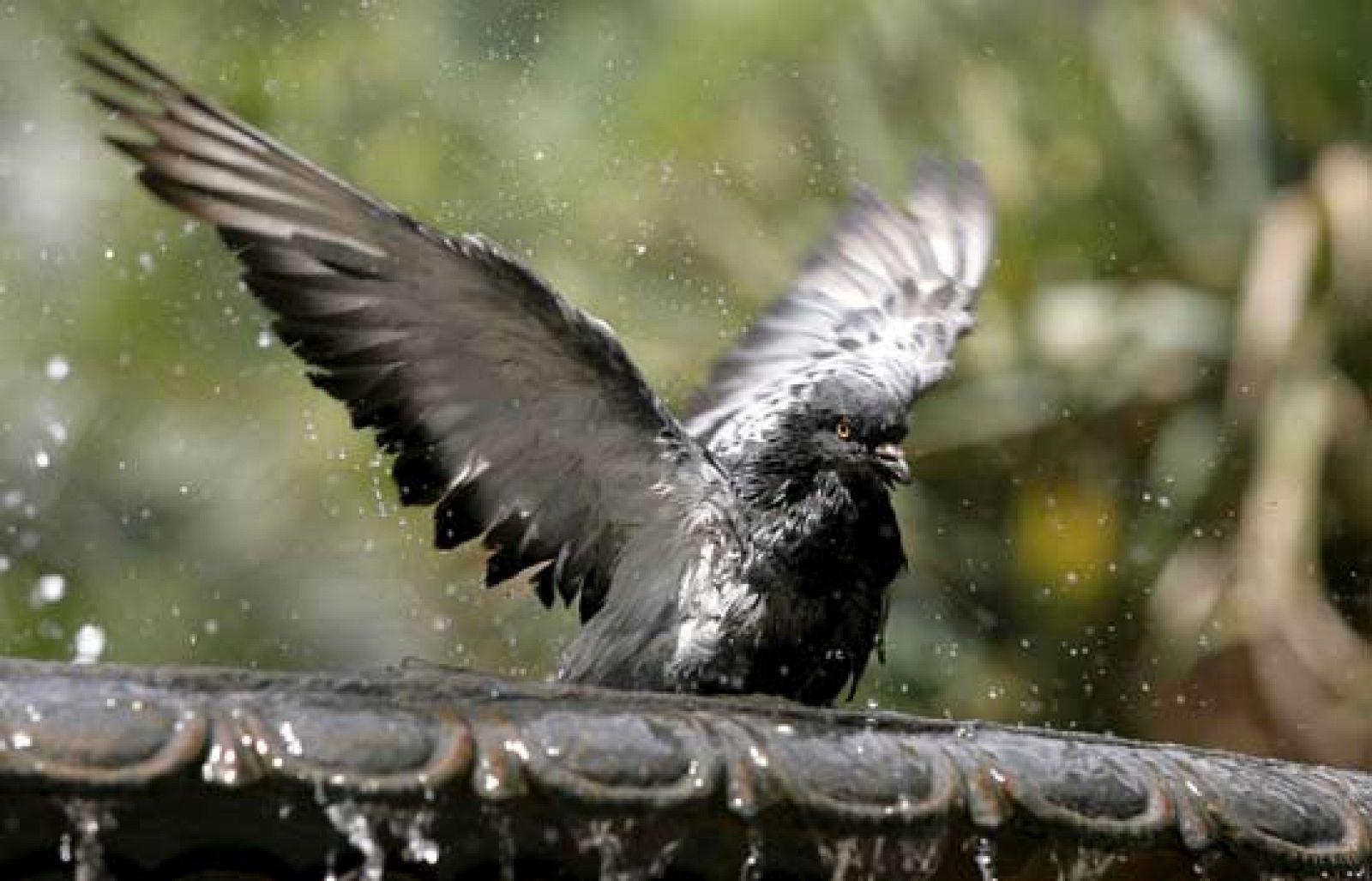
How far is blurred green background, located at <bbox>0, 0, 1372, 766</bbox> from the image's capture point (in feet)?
26.6

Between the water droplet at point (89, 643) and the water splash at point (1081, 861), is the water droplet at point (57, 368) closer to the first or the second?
the water droplet at point (89, 643)

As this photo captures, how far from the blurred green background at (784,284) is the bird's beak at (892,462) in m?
3.45

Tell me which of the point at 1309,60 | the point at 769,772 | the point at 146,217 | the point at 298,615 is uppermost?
the point at 1309,60

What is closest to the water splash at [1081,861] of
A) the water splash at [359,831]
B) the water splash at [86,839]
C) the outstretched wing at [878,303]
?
the water splash at [359,831]

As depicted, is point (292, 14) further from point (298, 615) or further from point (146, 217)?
point (298, 615)

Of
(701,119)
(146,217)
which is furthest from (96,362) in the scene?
(701,119)

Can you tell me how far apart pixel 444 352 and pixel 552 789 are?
172 cm

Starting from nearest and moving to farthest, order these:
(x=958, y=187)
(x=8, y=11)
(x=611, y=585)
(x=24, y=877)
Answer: (x=24, y=877), (x=611, y=585), (x=958, y=187), (x=8, y=11)

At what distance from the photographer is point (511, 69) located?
898cm

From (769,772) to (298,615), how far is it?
562 centimetres

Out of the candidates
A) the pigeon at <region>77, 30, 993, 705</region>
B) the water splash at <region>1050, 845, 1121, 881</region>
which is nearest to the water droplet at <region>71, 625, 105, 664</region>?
the pigeon at <region>77, 30, 993, 705</region>

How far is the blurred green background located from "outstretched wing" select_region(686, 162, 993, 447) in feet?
7.38

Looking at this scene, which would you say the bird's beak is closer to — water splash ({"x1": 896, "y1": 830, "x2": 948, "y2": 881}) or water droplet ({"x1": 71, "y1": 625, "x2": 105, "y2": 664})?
water splash ({"x1": 896, "y1": 830, "x2": 948, "y2": 881})

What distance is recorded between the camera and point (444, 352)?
4152 millimetres
